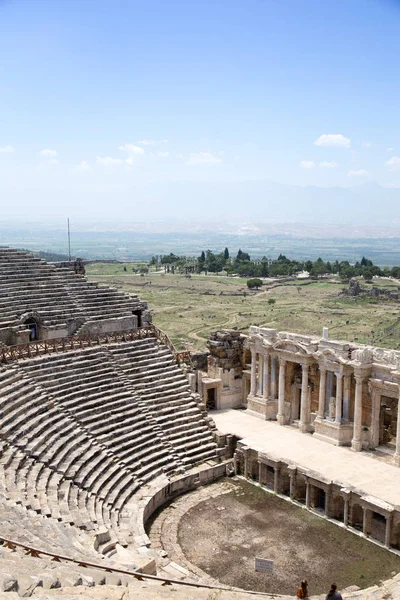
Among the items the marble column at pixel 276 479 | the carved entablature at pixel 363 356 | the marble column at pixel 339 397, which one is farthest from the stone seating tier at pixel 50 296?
the carved entablature at pixel 363 356

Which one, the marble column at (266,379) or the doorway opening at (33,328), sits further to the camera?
the marble column at (266,379)

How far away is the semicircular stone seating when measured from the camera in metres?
18.8

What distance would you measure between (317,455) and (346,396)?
3.58 m

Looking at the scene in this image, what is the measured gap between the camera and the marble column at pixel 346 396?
29.9 meters

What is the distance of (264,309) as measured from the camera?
93.7 m

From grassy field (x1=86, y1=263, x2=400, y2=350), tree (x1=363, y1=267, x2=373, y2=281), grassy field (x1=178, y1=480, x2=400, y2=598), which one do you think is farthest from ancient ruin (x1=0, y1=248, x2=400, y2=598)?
tree (x1=363, y1=267, x2=373, y2=281)

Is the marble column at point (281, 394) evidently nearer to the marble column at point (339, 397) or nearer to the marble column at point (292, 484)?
the marble column at point (339, 397)

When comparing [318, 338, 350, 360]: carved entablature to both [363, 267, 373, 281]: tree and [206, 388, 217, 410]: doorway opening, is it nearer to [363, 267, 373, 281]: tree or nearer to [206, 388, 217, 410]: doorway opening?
[206, 388, 217, 410]: doorway opening

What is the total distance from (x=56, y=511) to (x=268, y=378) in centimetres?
1730

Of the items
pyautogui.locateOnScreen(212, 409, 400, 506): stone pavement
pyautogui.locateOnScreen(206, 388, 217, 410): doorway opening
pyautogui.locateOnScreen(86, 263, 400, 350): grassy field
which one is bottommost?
pyautogui.locateOnScreen(86, 263, 400, 350): grassy field

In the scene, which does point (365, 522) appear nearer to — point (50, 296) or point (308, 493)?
point (308, 493)

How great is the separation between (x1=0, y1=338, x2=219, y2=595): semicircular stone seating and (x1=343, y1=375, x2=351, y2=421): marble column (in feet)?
23.1

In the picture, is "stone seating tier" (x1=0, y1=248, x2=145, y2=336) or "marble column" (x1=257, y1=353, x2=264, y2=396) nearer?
"stone seating tier" (x1=0, y1=248, x2=145, y2=336)

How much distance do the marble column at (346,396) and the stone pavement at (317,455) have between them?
1779 millimetres
